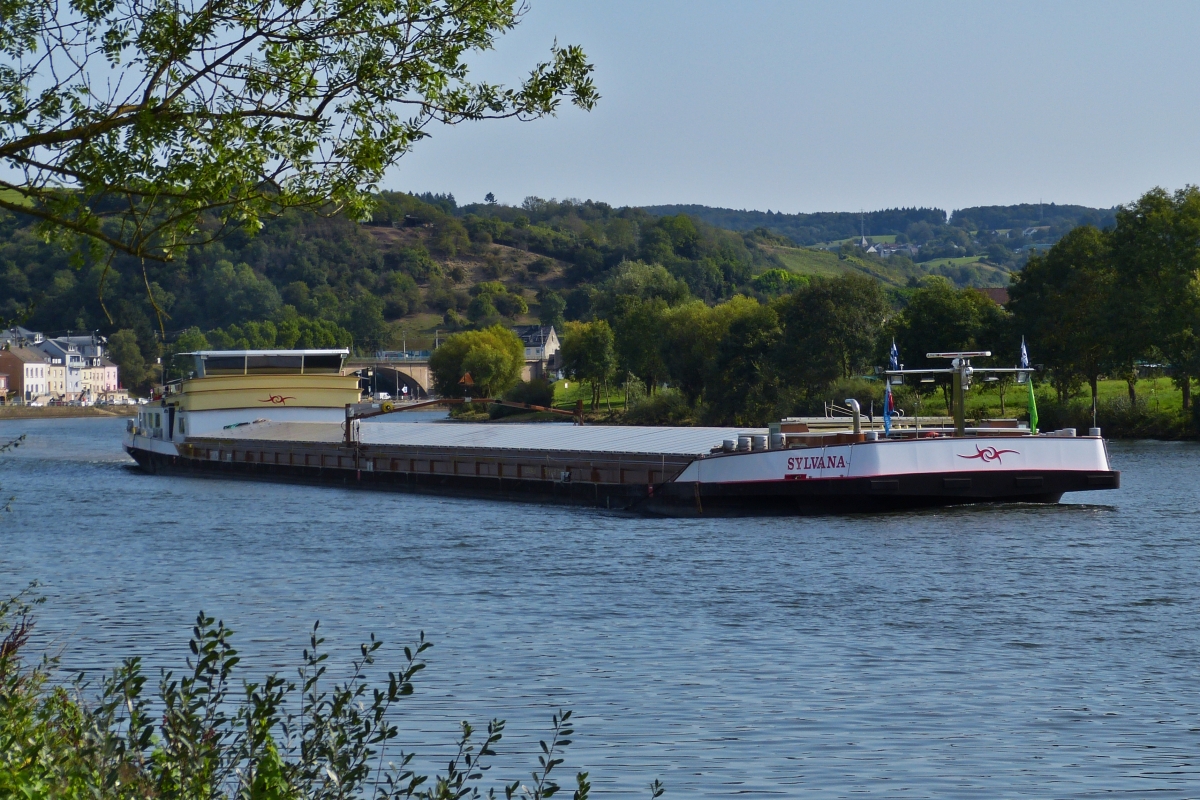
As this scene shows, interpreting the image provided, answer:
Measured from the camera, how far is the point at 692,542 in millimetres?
28891

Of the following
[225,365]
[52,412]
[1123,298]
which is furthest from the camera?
[52,412]

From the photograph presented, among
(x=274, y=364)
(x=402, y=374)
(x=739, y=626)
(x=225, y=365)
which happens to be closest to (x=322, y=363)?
(x=274, y=364)

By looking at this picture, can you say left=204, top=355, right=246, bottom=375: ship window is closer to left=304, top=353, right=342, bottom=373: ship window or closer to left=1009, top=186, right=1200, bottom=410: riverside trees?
left=304, top=353, right=342, bottom=373: ship window

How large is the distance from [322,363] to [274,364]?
1965 millimetres

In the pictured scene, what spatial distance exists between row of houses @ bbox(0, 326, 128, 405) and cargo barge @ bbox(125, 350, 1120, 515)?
119913 millimetres

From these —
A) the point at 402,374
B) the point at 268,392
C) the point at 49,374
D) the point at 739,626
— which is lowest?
the point at 739,626

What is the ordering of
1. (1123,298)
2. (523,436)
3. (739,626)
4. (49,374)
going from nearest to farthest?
(739,626) < (523,436) < (1123,298) < (49,374)

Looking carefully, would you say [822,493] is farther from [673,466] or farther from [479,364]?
[479,364]

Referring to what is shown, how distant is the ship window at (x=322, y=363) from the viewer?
194ft

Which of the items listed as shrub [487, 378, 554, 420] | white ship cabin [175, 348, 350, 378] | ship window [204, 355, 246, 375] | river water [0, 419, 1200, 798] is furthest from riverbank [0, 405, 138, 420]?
river water [0, 419, 1200, 798]

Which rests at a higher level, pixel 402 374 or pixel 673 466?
pixel 402 374

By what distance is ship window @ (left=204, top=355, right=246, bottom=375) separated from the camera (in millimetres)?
58594

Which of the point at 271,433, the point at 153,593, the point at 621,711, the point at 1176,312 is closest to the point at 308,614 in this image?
the point at 153,593

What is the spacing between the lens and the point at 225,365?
193 ft
